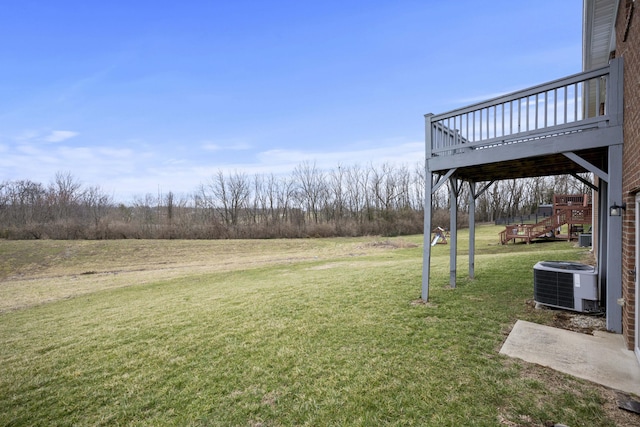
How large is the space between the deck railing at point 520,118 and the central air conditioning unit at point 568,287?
211 centimetres

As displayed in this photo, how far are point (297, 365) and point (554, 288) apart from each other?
13.6 feet

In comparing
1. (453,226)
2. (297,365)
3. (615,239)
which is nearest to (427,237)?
(453,226)

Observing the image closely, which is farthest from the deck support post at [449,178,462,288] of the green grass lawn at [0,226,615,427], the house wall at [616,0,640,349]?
the house wall at [616,0,640,349]

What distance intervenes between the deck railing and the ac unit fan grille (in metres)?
2.16

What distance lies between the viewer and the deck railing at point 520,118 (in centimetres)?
391

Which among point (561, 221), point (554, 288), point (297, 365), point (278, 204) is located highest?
point (278, 204)

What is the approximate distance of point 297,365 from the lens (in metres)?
3.18

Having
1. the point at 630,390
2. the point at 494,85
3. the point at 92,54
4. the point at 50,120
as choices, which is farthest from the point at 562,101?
the point at 50,120

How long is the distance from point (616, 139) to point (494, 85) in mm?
14841

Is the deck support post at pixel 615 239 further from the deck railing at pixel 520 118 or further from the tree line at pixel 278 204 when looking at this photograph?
the tree line at pixel 278 204

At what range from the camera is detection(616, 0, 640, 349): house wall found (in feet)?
9.63

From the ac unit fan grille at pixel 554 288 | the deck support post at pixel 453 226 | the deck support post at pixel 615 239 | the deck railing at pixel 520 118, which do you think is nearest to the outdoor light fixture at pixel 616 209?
the deck support post at pixel 615 239

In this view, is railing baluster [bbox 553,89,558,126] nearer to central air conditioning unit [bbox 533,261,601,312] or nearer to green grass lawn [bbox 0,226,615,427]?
central air conditioning unit [bbox 533,261,601,312]

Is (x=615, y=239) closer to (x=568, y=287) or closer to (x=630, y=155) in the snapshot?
(x=630, y=155)
